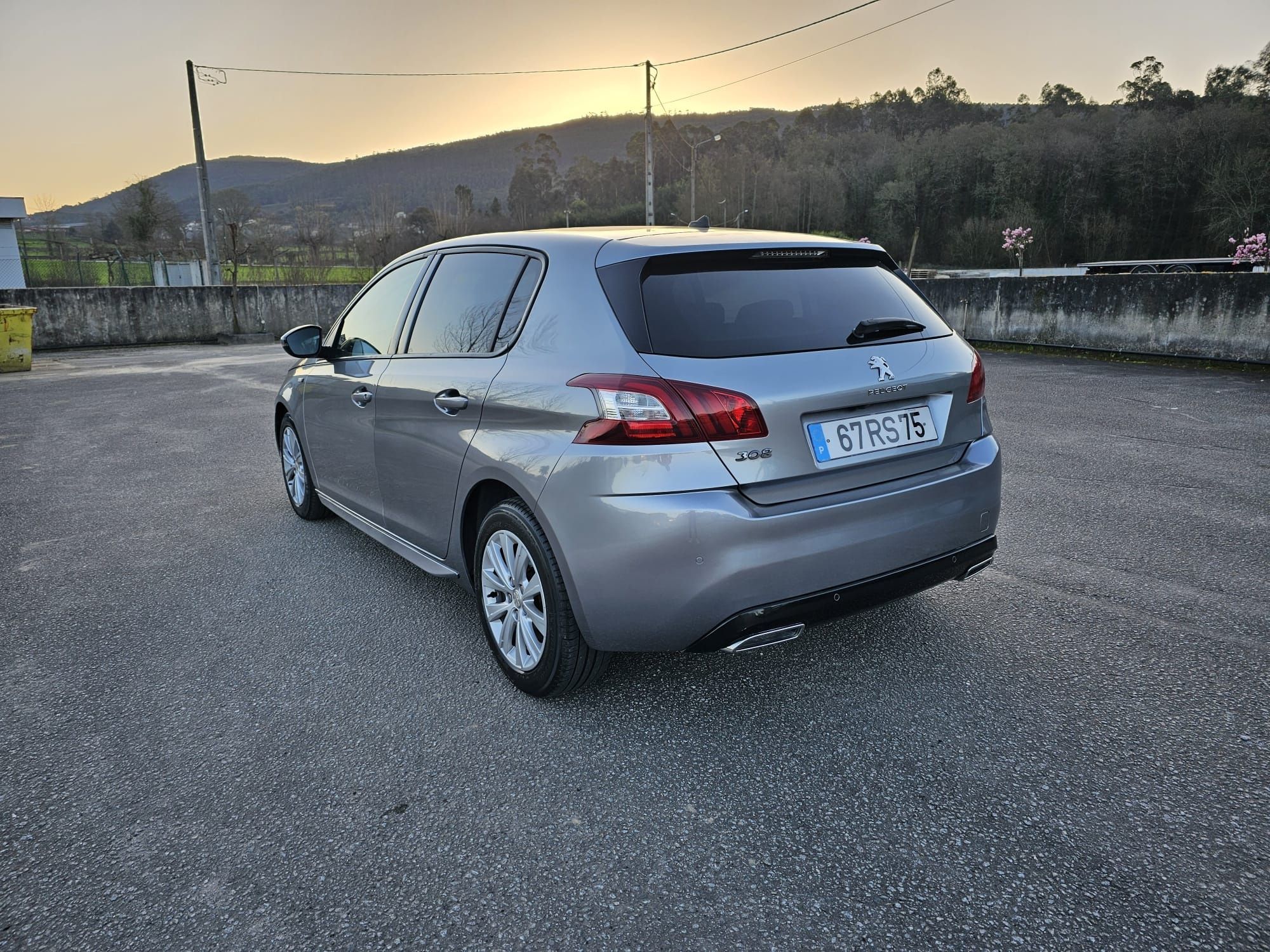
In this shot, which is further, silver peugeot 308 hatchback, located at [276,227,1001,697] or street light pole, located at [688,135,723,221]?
street light pole, located at [688,135,723,221]

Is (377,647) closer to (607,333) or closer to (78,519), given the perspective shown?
(607,333)

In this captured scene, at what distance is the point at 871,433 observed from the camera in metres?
2.66

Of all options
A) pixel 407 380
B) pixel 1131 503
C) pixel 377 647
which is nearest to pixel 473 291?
pixel 407 380

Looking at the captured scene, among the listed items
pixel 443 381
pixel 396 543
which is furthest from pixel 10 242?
pixel 443 381

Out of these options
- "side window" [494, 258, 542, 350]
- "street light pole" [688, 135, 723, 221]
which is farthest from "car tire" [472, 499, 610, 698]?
"street light pole" [688, 135, 723, 221]

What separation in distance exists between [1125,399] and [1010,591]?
651 centimetres

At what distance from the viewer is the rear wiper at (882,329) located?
280cm

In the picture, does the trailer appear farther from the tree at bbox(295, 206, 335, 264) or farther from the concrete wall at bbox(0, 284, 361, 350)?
the tree at bbox(295, 206, 335, 264)

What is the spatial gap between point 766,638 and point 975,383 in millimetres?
1334

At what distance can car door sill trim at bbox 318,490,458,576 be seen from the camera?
346cm

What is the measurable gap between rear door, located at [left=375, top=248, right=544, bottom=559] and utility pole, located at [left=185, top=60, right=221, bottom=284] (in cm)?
2649

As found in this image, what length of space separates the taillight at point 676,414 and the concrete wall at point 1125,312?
11.1 metres

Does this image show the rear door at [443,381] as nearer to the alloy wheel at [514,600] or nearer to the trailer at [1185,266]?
the alloy wheel at [514,600]

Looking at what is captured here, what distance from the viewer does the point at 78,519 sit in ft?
17.7
